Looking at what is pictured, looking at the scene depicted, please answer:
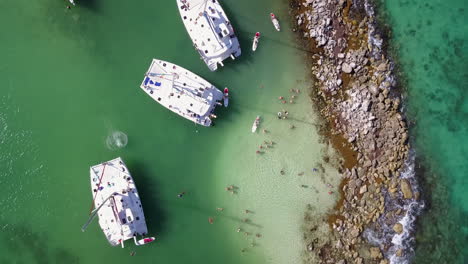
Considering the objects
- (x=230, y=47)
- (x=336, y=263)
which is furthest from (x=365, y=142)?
(x=230, y=47)

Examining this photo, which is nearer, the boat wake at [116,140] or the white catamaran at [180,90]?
the white catamaran at [180,90]

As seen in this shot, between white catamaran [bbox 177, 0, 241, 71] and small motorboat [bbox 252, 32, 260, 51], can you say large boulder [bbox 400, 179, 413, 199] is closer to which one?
small motorboat [bbox 252, 32, 260, 51]

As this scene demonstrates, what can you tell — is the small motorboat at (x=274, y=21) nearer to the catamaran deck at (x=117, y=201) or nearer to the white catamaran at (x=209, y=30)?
the white catamaran at (x=209, y=30)

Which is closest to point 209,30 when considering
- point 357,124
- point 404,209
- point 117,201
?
point 357,124

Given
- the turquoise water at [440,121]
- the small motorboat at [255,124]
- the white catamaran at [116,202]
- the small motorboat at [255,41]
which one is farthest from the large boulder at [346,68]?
the white catamaran at [116,202]

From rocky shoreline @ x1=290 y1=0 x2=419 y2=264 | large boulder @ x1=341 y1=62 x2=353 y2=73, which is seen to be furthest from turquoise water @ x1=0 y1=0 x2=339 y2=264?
large boulder @ x1=341 y1=62 x2=353 y2=73

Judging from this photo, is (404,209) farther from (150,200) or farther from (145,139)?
(145,139)
